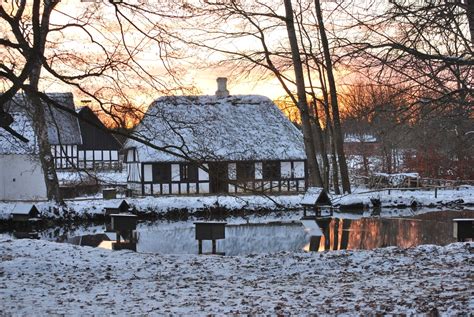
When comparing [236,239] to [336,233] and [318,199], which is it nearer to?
[336,233]

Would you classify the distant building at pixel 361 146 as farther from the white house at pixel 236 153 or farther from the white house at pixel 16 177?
the white house at pixel 16 177

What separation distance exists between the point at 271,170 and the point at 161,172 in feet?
19.1

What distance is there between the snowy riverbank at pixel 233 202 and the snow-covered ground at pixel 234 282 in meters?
10.4

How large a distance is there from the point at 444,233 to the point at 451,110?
9556 mm

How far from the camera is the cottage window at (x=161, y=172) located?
31.2 metres

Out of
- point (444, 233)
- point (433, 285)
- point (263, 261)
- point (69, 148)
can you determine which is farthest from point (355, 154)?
point (433, 285)

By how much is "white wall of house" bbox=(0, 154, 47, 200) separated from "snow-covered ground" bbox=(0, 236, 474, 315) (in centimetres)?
1836

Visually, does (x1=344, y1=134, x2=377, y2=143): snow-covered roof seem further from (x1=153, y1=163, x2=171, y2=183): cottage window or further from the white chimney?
(x1=153, y1=163, x2=171, y2=183): cottage window

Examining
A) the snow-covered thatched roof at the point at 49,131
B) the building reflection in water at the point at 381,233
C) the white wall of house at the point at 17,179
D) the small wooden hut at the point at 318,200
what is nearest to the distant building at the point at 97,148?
the snow-covered thatched roof at the point at 49,131

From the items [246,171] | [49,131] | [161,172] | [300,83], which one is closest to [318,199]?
[300,83]

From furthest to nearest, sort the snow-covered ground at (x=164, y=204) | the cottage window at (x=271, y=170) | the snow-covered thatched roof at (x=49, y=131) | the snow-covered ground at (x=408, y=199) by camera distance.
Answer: the cottage window at (x=271, y=170)
the snow-covered ground at (x=408, y=199)
the snow-covered thatched roof at (x=49, y=131)
the snow-covered ground at (x=164, y=204)

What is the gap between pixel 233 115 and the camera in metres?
34.8

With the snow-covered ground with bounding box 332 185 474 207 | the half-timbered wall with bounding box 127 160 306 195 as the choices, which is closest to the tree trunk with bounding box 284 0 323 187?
the snow-covered ground with bounding box 332 185 474 207

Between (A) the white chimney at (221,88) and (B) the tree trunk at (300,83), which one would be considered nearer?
(B) the tree trunk at (300,83)
